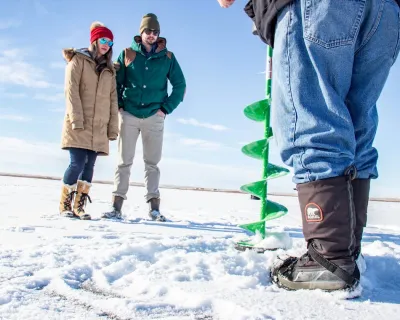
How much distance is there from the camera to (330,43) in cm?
134

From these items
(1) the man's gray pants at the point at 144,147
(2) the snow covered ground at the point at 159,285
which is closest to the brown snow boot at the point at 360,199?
(2) the snow covered ground at the point at 159,285

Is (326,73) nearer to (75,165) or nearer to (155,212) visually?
(155,212)

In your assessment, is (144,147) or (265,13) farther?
(144,147)

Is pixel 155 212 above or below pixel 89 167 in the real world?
below

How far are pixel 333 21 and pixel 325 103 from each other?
0.28 meters

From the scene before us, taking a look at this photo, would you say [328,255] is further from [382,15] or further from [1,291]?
[1,291]

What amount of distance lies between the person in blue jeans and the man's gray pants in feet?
9.15

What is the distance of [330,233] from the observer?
1324 millimetres

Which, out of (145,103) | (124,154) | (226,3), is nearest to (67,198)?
(124,154)

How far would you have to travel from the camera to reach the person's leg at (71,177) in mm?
3877

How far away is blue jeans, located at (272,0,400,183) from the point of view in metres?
1.33

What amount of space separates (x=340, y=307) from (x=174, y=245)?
42.1 inches

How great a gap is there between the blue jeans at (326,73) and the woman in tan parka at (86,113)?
2821mm

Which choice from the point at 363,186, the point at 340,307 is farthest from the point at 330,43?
the point at 340,307
